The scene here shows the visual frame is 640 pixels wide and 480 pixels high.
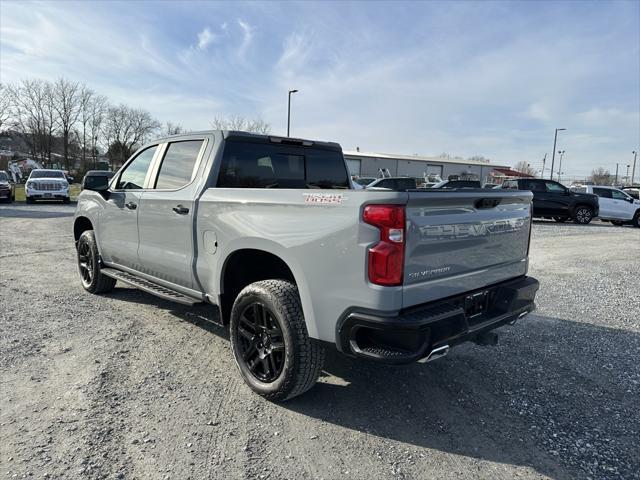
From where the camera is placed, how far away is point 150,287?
4.60m

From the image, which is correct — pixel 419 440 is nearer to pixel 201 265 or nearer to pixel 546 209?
pixel 201 265

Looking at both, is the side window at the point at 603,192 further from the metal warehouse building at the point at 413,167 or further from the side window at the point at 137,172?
the metal warehouse building at the point at 413,167

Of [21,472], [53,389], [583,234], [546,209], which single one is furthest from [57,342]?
[546,209]

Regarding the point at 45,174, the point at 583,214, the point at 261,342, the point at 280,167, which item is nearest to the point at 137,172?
the point at 280,167

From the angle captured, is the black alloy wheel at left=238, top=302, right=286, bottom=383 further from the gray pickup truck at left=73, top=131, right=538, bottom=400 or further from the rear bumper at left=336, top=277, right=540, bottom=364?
the rear bumper at left=336, top=277, right=540, bottom=364

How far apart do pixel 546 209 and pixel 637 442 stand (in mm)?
17895

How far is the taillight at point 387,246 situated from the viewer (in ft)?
8.52

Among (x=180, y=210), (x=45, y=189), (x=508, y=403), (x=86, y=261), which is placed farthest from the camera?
(x=45, y=189)

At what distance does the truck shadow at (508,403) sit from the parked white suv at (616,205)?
17.6m

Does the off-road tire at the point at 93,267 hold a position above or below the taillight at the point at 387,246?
below

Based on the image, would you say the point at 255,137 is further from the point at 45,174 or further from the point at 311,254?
the point at 45,174

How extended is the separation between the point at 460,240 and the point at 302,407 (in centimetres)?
162

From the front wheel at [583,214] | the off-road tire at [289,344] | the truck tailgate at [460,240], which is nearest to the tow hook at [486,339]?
the truck tailgate at [460,240]

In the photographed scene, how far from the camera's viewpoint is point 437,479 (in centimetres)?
253
